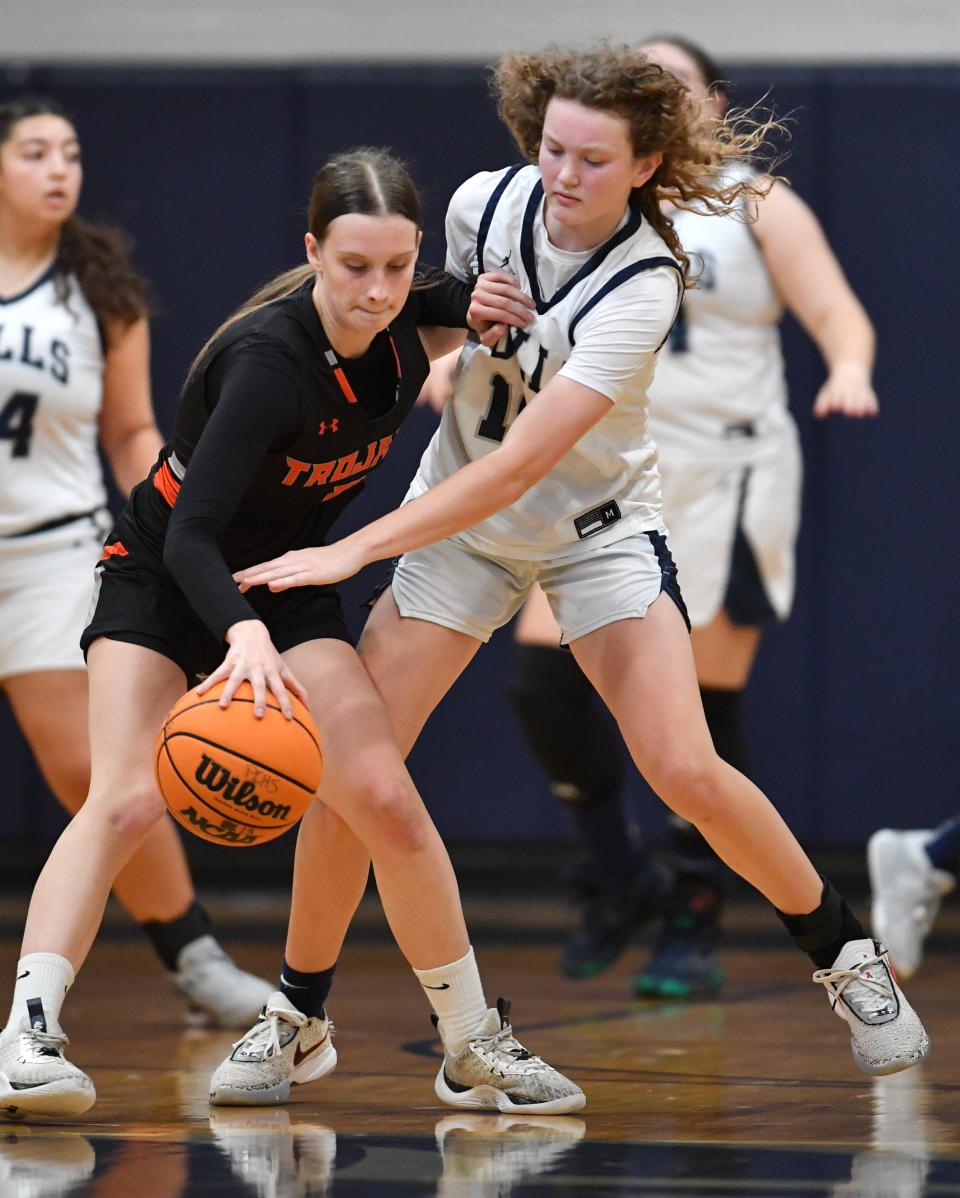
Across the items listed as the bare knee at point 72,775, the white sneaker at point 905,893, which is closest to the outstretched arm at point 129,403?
the bare knee at point 72,775

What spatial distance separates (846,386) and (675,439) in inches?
24.1

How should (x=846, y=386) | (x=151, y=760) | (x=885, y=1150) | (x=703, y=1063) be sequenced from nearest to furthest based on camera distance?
(x=885, y=1150)
(x=151, y=760)
(x=703, y=1063)
(x=846, y=386)

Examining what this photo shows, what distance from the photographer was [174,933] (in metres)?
4.50

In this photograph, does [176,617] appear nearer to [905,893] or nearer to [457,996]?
[457,996]

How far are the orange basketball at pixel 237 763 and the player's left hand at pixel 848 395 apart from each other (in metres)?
1.85

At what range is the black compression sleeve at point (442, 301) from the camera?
11.6ft

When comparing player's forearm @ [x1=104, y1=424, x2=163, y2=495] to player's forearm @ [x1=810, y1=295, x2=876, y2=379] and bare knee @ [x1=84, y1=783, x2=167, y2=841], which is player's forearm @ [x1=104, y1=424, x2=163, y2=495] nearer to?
bare knee @ [x1=84, y1=783, x2=167, y2=841]

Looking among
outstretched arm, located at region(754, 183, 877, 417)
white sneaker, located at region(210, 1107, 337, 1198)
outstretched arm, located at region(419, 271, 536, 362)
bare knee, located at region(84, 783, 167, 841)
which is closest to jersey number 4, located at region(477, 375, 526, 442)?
outstretched arm, located at region(419, 271, 536, 362)

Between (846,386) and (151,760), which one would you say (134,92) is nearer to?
(846,386)

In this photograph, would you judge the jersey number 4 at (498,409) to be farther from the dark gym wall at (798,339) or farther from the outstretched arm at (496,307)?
the dark gym wall at (798,339)

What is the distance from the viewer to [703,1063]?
395 cm

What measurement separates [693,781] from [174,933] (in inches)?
61.7

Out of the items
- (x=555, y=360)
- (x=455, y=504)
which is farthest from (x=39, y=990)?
(x=555, y=360)

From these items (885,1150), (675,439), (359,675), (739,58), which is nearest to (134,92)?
(739,58)
